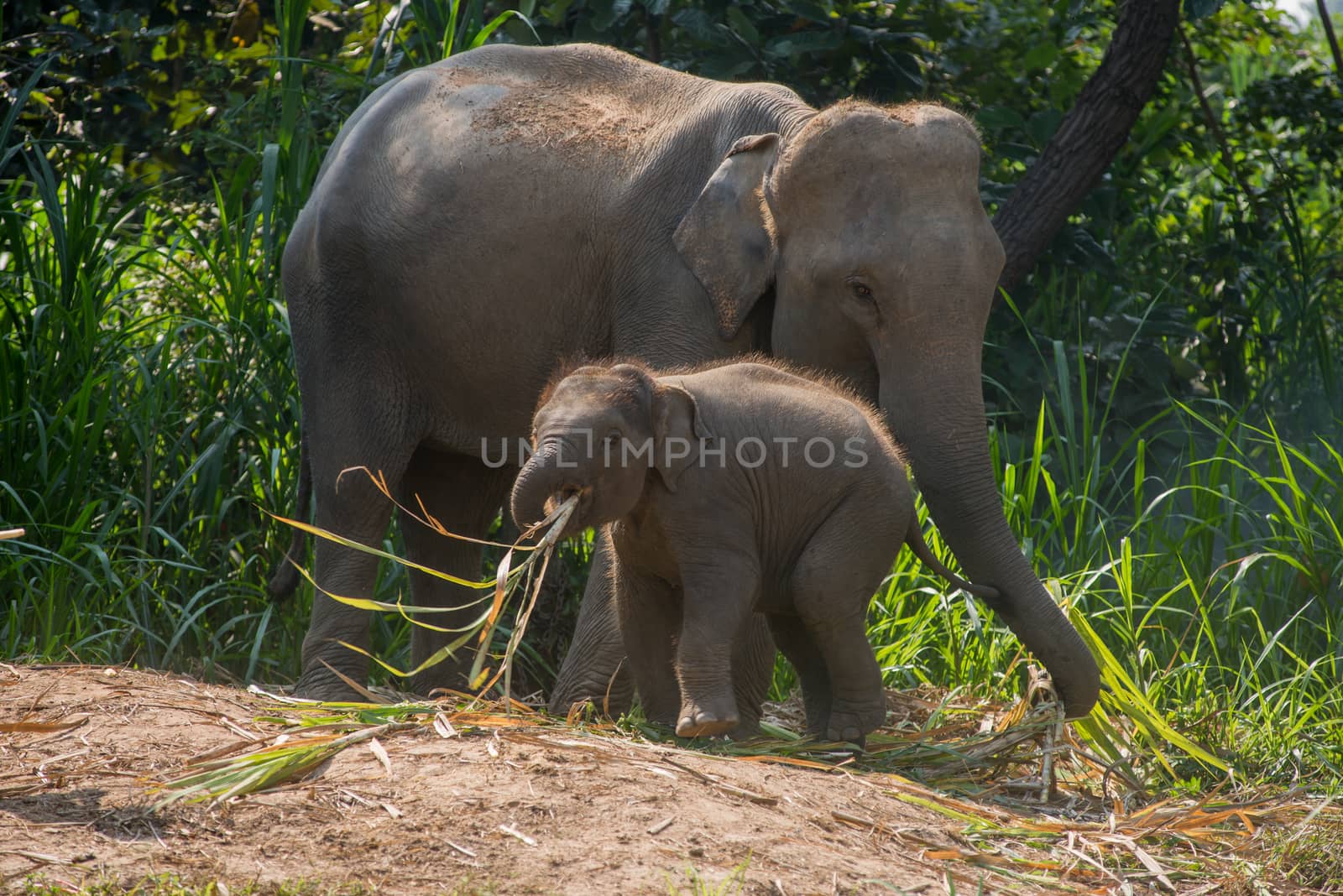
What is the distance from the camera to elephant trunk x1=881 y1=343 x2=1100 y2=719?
398 cm

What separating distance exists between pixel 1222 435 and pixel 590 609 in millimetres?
2441

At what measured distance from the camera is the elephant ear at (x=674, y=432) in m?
3.67

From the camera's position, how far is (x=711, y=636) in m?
3.66

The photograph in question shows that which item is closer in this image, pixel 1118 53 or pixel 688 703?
pixel 688 703

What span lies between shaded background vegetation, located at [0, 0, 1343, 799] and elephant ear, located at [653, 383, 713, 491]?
5.54 feet

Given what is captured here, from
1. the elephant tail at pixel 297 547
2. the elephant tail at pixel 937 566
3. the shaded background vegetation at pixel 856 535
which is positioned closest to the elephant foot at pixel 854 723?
the elephant tail at pixel 937 566

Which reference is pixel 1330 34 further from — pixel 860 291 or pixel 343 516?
pixel 343 516

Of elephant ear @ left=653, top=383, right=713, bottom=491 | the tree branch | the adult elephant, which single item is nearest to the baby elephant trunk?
elephant ear @ left=653, top=383, right=713, bottom=491

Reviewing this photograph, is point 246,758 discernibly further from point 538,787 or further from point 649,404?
point 649,404

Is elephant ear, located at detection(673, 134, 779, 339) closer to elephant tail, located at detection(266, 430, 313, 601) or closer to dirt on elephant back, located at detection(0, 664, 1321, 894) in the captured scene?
dirt on elephant back, located at detection(0, 664, 1321, 894)

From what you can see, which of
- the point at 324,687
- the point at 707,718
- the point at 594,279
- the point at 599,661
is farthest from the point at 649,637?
the point at 324,687

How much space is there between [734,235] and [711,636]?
1160 millimetres

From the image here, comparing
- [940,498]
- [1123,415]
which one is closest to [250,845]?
[940,498]

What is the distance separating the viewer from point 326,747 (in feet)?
11.2
